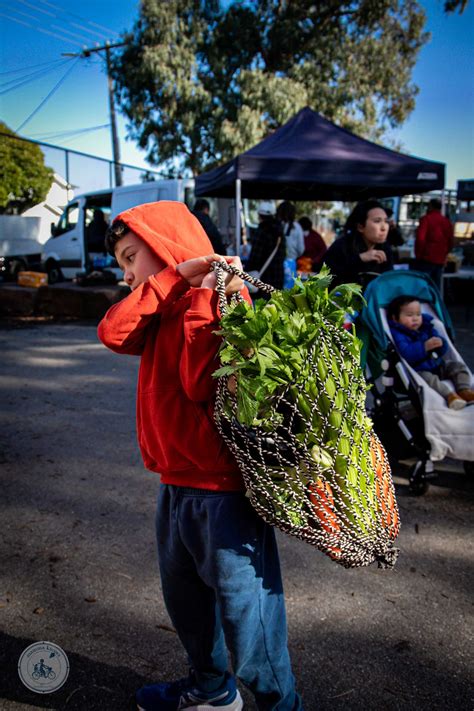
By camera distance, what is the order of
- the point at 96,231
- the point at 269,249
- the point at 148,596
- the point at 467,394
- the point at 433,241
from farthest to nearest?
the point at 96,231 < the point at 433,241 < the point at 269,249 < the point at 467,394 < the point at 148,596

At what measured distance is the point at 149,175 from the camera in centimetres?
2320

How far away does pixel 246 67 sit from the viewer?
2456 cm

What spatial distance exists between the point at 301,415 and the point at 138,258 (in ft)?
2.20

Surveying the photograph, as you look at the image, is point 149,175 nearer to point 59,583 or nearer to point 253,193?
point 253,193

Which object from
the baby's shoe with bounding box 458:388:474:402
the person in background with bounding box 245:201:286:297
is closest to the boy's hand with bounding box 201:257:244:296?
the baby's shoe with bounding box 458:388:474:402

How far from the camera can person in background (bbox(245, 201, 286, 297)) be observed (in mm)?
8625

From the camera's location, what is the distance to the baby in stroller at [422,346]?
13.9ft

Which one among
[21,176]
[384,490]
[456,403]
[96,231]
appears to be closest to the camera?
[384,490]

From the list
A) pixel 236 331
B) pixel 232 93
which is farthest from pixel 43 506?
pixel 232 93

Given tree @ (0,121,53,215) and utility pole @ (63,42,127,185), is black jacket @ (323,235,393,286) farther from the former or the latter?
utility pole @ (63,42,127,185)

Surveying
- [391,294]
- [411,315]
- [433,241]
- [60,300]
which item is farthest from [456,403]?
[60,300]

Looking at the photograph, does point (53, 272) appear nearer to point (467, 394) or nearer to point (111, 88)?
point (111, 88)

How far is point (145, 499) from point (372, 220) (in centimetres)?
278
